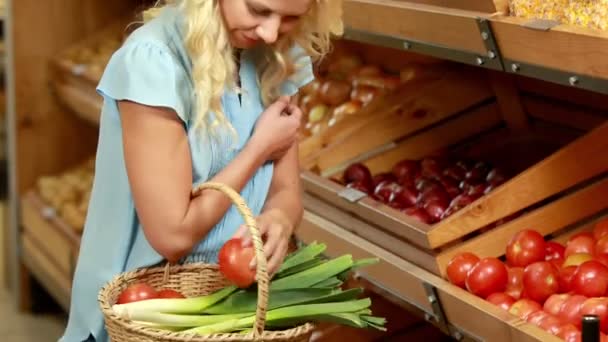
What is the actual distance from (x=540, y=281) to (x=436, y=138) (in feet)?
3.56

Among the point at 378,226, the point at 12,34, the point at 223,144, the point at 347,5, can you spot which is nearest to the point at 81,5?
the point at 12,34

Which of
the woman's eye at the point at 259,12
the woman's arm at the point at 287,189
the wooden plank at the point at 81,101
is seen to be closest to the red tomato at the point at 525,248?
the woman's arm at the point at 287,189

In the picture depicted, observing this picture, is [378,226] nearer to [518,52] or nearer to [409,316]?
[409,316]

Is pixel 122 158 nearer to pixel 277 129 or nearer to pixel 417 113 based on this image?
pixel 277 129

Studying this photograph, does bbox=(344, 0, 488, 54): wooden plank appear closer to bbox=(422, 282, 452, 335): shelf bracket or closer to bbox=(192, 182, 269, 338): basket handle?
bbox=(422, 282, 452, 335): shelf bracket

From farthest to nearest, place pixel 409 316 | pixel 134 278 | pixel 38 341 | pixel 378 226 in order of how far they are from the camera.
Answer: pixel 38 341, pixel 409 316, pixel 378 226, pixel 134 278

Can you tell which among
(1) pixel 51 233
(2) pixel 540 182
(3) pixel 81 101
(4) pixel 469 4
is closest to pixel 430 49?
(4) pixel 469 4

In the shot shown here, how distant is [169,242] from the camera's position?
206cm

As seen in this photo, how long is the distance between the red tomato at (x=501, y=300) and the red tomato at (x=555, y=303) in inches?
3.3

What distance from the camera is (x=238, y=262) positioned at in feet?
6.28

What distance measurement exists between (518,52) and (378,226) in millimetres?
767

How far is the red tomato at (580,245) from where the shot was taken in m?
2.55

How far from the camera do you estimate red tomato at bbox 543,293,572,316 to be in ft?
7.70

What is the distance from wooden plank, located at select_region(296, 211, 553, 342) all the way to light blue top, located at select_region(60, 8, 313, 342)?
0.54 meters
